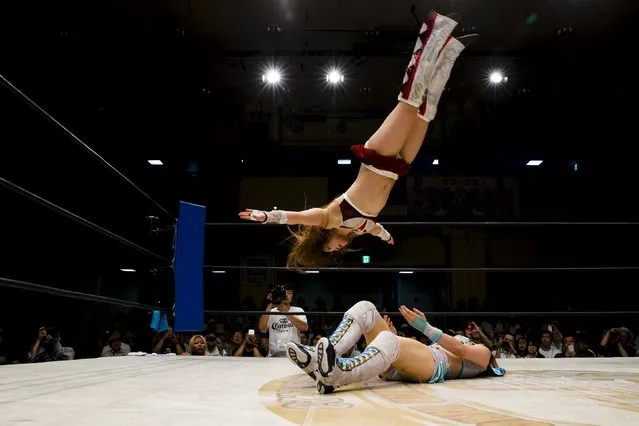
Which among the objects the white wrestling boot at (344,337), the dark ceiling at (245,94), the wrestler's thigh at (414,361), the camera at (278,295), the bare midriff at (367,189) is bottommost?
the wrestler's thigh at (414,361)

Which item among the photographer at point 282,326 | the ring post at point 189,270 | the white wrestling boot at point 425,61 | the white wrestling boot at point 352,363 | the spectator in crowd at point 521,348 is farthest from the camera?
the spectator in crowd at point 521,348

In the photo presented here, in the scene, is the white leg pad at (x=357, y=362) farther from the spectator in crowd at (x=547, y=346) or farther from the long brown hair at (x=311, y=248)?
the spectator in crowd at (x=547, y=346)

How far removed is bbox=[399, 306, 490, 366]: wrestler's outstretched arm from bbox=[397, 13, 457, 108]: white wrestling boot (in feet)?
2.84

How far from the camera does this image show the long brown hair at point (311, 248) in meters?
2.33

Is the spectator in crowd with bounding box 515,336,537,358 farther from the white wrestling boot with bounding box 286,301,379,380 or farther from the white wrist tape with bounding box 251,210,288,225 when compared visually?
the white wrestling boot with bounding box 286,301,379,380

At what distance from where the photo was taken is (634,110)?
6113 millimetres

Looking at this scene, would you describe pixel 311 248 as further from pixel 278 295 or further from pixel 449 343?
pixel 449 343

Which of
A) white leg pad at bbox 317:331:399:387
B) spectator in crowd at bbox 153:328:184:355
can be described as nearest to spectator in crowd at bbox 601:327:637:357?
white leg pad at bbox 317:331:399:387

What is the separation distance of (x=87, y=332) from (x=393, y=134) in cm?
535

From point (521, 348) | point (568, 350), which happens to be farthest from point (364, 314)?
point (521, 348)

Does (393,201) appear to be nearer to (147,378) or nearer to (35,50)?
(35,50)

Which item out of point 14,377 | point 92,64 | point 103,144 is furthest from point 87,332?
point 14,377

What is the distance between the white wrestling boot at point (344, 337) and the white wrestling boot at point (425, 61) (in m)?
0.90

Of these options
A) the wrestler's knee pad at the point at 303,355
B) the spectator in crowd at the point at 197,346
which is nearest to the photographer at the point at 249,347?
the spectator in crowd at the point at 197,346
